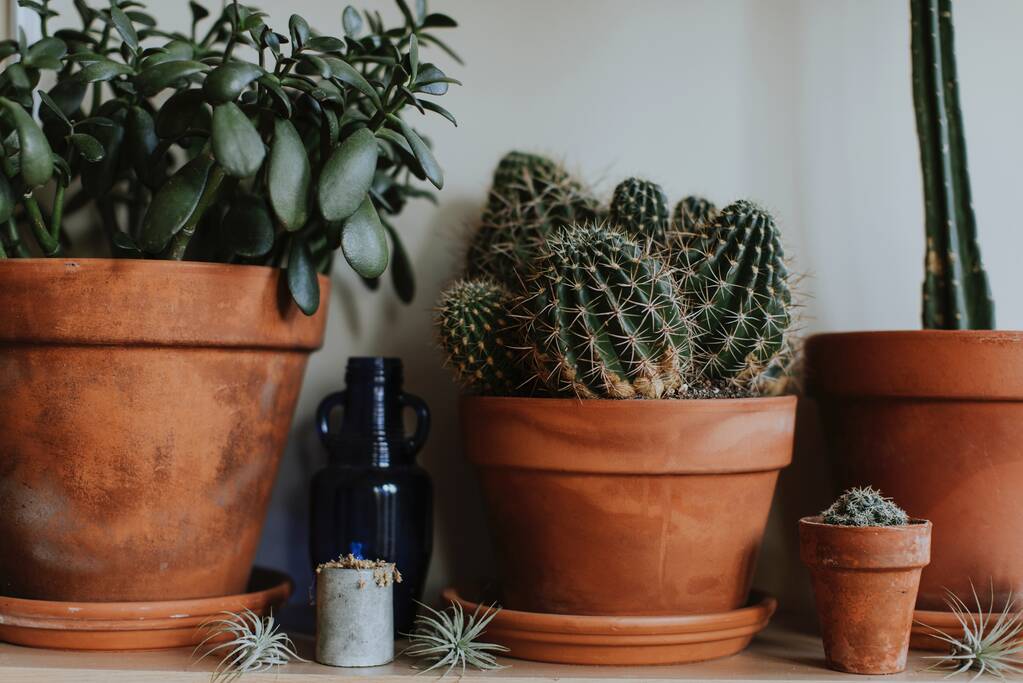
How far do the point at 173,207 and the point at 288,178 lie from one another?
121 millimetres

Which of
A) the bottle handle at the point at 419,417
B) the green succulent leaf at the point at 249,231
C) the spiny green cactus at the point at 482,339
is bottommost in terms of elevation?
the bottle handle at the point at 419,417

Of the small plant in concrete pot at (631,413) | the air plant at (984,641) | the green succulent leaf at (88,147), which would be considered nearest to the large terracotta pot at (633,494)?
the small plant in concrete pot at (631,413)

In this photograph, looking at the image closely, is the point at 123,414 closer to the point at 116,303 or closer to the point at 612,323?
the point at 116,303

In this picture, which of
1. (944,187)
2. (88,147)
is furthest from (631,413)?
(88,147)

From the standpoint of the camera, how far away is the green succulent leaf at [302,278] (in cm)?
91

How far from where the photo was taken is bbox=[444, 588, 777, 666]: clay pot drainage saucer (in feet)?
2.80

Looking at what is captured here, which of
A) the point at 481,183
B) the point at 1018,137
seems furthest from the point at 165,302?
the point at 1018,137

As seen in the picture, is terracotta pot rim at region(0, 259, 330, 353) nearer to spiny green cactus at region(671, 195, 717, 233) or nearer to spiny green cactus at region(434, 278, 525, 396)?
spiny green cactus at region(434, 278, 525, 396)

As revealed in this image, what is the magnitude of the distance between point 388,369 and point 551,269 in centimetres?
28

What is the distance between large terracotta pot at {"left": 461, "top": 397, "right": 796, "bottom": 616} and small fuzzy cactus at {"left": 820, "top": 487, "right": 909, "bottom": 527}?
→ 3.2 inches

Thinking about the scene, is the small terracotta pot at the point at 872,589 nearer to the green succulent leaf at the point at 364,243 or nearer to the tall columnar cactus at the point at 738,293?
the tall columnar cactus at the point at 738,293

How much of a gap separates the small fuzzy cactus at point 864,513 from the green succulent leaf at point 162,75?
0.76 m

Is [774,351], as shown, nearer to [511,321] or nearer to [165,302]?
[511,321]

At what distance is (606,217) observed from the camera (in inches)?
42.1
